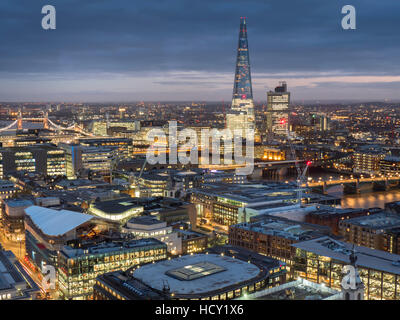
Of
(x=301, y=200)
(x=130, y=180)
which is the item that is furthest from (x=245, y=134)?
(x=301, y=200)

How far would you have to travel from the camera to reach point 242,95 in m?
73.9

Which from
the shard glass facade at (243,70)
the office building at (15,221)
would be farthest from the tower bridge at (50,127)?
the office building at (15,221)

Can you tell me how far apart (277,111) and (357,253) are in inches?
2736

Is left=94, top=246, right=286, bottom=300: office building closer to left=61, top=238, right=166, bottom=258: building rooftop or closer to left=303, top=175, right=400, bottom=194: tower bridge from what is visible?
left=61, top=238, right=166, bottom=258: building rooftop

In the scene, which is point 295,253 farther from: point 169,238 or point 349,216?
point 349,216

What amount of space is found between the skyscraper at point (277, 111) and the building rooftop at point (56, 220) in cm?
6514

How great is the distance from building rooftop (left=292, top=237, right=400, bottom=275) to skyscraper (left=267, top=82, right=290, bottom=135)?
66.3 meters

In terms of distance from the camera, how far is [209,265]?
1145 centimetres

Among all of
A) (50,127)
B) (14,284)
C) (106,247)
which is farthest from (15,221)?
(50,127)

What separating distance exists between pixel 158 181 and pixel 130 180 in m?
3.96

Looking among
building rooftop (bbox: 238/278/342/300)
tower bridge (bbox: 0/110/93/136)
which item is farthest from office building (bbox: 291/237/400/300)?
tower bridge (bbox: 0/110/93/136)

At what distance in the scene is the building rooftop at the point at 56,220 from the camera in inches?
641

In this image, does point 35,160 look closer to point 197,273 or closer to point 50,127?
point 197,273
